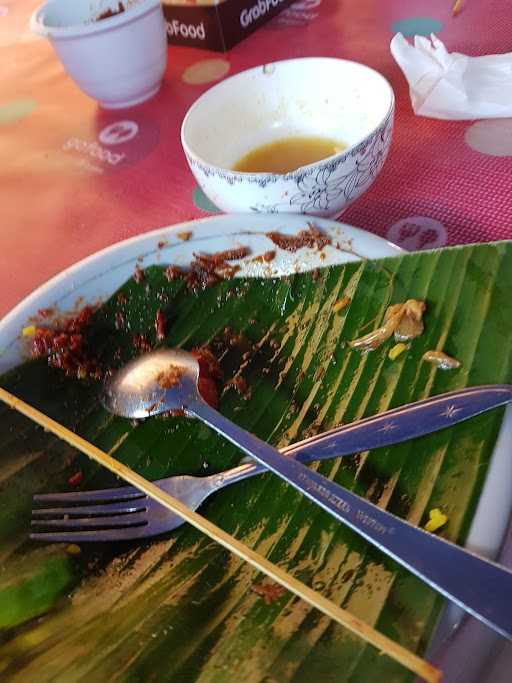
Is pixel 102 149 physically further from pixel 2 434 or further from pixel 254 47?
pixel 2 434

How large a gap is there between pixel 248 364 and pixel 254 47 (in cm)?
84

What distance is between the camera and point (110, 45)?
3.59 feet

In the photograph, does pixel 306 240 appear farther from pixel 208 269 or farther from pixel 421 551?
pixel 421 551

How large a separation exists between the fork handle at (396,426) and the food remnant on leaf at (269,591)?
0.11 m

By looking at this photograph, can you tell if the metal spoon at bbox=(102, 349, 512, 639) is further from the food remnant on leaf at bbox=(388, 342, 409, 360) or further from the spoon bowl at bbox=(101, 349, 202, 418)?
the food remnant on leaf at bbox=(388, 342, 409, 360)

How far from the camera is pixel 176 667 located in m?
0.48

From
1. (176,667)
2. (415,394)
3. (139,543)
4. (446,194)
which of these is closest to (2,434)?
(139,543)

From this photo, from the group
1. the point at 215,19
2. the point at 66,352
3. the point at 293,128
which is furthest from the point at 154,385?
the point at 215,19

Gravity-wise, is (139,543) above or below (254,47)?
below

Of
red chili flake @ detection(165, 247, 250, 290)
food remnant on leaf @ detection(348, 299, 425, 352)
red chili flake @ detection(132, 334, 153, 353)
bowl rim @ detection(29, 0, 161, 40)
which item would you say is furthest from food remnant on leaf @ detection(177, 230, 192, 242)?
bowl rim @ detection(29, 0, 161, 40)

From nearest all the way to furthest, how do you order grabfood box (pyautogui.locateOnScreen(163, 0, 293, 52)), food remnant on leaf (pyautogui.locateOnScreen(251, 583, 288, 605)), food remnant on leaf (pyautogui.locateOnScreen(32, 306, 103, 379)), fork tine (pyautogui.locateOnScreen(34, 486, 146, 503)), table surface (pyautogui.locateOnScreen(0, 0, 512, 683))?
food remnant on leaf (pyautogui.locateOnScreen(251, 583, 288, 605)) < fork tine (pyautogui.locateOnScreen(34, 486, 146, 503)) < food remnant on leaf (pyautogui.locateOnScreen(32, 306, 103, 379)) < table surface (pyautogui.locateOnScreen(0, 0, 512, 683)) < grabfood box (pyautogui.locateOnScreen(163, 0, 293, 52))

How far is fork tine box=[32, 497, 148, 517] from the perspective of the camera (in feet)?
2.00

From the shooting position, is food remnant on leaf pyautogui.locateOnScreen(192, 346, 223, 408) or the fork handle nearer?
the fork handle

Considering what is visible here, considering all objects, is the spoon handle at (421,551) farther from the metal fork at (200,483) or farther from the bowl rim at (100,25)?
the bowl rim at (100,25)
